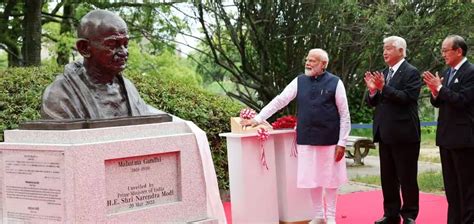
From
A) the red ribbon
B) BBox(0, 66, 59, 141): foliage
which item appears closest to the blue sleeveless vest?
the red ribbon

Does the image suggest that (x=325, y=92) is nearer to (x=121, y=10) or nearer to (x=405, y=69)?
(x=405, y=69)

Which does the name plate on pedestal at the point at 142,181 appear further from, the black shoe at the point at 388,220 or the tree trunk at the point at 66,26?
the tree trunk at the point at 66,26

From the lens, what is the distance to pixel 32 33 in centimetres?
1425

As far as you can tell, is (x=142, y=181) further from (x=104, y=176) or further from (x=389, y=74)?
(x=389, y=74)

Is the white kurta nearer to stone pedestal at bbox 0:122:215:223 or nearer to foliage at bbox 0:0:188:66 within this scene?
stone pedestal at bbox 0:122:215:223

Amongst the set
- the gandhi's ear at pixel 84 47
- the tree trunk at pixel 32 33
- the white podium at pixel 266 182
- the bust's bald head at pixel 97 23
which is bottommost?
the white podium at pixel 266 182

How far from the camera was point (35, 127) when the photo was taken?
511 centimetres

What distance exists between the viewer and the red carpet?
298 inches

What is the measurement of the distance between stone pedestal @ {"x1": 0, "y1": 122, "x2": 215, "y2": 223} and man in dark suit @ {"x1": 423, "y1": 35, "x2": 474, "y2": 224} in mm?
2422

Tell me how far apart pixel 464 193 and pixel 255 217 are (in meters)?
2.08

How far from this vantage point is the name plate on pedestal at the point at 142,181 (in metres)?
5.04

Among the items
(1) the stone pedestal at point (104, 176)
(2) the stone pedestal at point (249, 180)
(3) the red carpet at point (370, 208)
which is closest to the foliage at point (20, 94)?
(2) the stone pedestal at point (249, 180)

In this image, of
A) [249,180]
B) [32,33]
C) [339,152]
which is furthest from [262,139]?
[32,33]

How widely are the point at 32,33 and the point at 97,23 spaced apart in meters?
9.71
